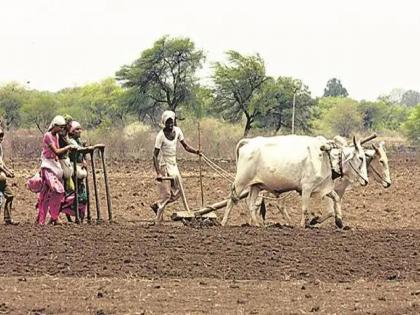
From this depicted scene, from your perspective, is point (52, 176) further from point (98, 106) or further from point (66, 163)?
point (98, 106)

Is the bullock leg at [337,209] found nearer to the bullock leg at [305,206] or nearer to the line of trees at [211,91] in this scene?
the bullock leg at [305,206]

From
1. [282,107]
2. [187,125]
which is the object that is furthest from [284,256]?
[282,107]

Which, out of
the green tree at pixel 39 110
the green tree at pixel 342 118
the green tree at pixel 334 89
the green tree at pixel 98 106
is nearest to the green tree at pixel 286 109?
the green tree at pixel 98 106

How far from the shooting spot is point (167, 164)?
1631cm

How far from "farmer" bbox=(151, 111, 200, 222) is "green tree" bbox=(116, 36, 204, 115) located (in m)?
37.8

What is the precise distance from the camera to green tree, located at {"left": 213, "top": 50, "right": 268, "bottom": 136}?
176ft

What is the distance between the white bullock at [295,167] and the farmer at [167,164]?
3.10 feet

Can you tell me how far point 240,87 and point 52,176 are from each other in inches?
1518

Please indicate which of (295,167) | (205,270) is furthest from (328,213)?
(205,270)

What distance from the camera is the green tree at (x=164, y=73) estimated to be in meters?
54.5

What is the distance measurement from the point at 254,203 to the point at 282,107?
37569 mm

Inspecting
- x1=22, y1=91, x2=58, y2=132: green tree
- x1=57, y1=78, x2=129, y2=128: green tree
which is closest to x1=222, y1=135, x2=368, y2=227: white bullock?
x1=57, y1=78, x2=129, y2=128: green tree

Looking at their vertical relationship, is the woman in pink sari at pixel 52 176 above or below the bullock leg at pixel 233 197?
above

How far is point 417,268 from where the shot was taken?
11930 millimetres
